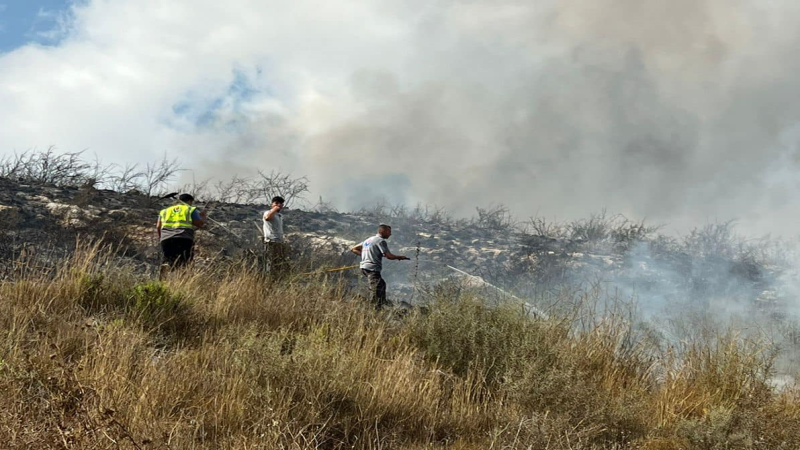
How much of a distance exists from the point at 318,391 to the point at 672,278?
10.8m

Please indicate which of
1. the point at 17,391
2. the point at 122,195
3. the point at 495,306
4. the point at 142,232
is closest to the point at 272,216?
the point at 142,232

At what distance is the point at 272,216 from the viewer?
32.2 ft

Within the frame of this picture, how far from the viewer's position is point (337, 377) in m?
4.70

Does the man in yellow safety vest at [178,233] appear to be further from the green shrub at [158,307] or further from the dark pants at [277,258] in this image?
the green shrub at [158,307]

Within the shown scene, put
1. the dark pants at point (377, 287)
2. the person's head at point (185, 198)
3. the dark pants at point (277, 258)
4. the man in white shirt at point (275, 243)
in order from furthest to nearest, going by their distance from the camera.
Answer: the person's head at point (185, 198) → the man in white shirt at point (275, 243) → the dark pants at point (277, 258) → the dark pants at point (377, 287)

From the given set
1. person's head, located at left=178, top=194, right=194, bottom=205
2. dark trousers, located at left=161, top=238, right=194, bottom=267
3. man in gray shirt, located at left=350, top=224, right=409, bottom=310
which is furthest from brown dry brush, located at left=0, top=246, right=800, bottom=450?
man in gray shirt, located at left=350, top=224, right=409, bottom=310

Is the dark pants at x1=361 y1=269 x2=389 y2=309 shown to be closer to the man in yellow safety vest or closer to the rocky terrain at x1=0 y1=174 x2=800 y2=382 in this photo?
the rocky terrain at x1=0 y1=174 x2=800 y2=382

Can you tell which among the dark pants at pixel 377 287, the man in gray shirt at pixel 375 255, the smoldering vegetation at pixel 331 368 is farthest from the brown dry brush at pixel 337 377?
the man in gray shirt at pixel 375 255

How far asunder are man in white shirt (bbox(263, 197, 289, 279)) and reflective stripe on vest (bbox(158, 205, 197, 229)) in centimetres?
121

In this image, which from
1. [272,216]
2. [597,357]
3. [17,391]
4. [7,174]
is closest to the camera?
[17,391]

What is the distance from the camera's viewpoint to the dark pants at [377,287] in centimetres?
874

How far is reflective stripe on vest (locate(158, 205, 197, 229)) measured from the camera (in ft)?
29.5

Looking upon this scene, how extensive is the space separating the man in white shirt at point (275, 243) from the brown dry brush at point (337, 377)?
153cm

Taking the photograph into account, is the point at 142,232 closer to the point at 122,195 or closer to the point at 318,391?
the point at 122,195
